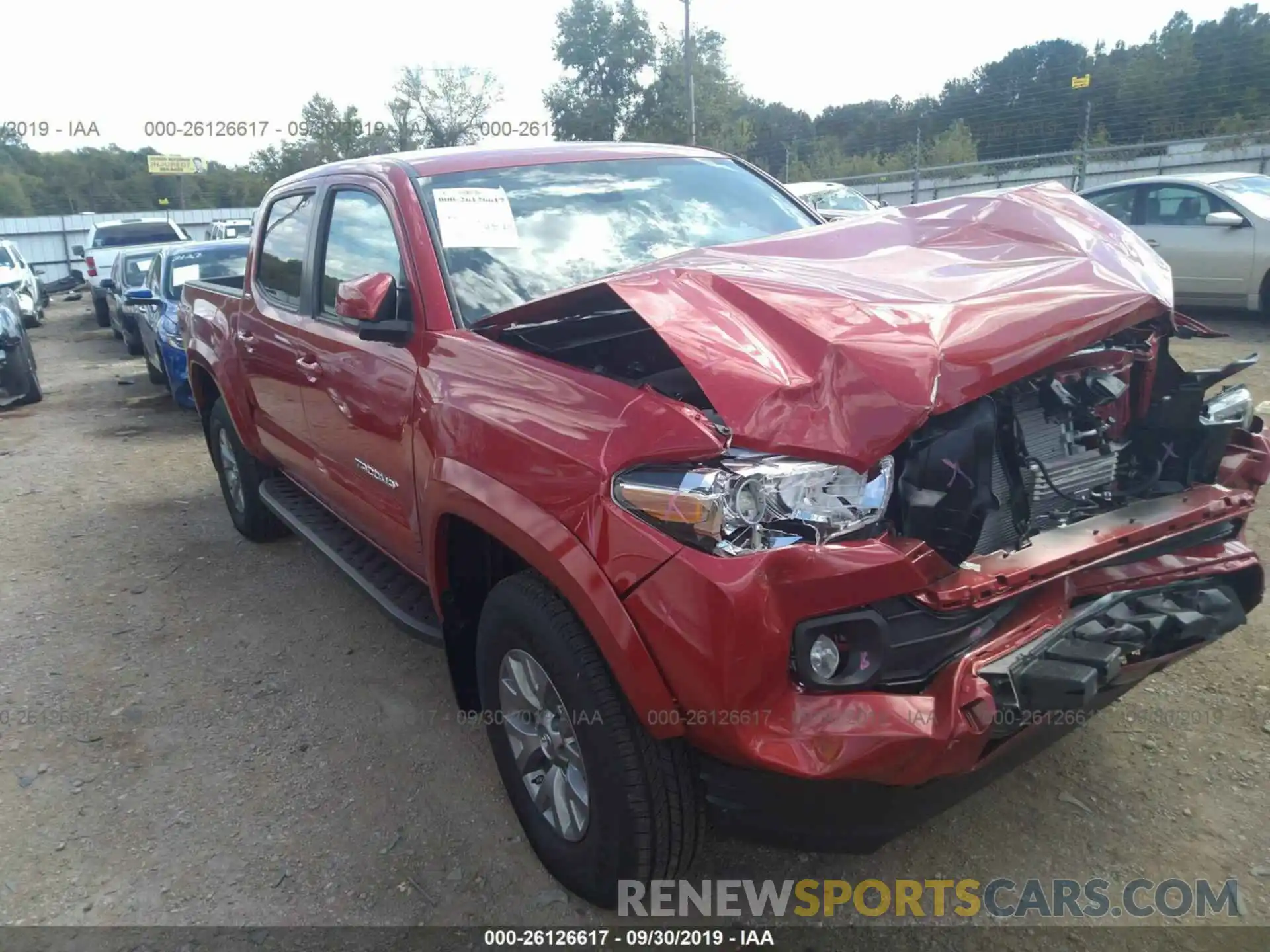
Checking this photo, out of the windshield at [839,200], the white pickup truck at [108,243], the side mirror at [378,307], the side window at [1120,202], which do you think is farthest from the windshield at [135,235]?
the side mirror at [378,307]

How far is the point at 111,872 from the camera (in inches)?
111

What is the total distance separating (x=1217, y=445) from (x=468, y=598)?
2.16 m

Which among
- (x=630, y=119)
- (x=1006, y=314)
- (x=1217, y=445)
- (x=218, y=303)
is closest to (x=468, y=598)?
(x=1006, y=314)

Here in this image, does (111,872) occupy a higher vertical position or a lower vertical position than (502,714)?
lower

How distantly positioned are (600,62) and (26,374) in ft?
94.0

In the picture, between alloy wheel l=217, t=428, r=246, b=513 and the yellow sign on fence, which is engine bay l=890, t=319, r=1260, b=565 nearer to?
alloy wheel l=217, t=428, r=246, b=513

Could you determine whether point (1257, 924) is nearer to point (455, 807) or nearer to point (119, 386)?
point (455, 807)

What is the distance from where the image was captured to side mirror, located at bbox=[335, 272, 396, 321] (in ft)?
9.13

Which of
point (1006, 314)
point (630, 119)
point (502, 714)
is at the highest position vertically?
point (630, 119)

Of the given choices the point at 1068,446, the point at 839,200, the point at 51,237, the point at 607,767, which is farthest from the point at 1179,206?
the point at 51,237

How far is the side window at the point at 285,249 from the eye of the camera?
3992 millimetres

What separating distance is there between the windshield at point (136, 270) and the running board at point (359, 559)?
1007 centimetres

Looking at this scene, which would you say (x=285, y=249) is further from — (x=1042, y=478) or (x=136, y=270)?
(x=136, y=270)

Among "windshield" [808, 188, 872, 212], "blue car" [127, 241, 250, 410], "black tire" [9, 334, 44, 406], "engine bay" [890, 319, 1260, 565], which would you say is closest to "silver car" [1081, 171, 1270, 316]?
"windshield" [808, 188, 872, 212]
